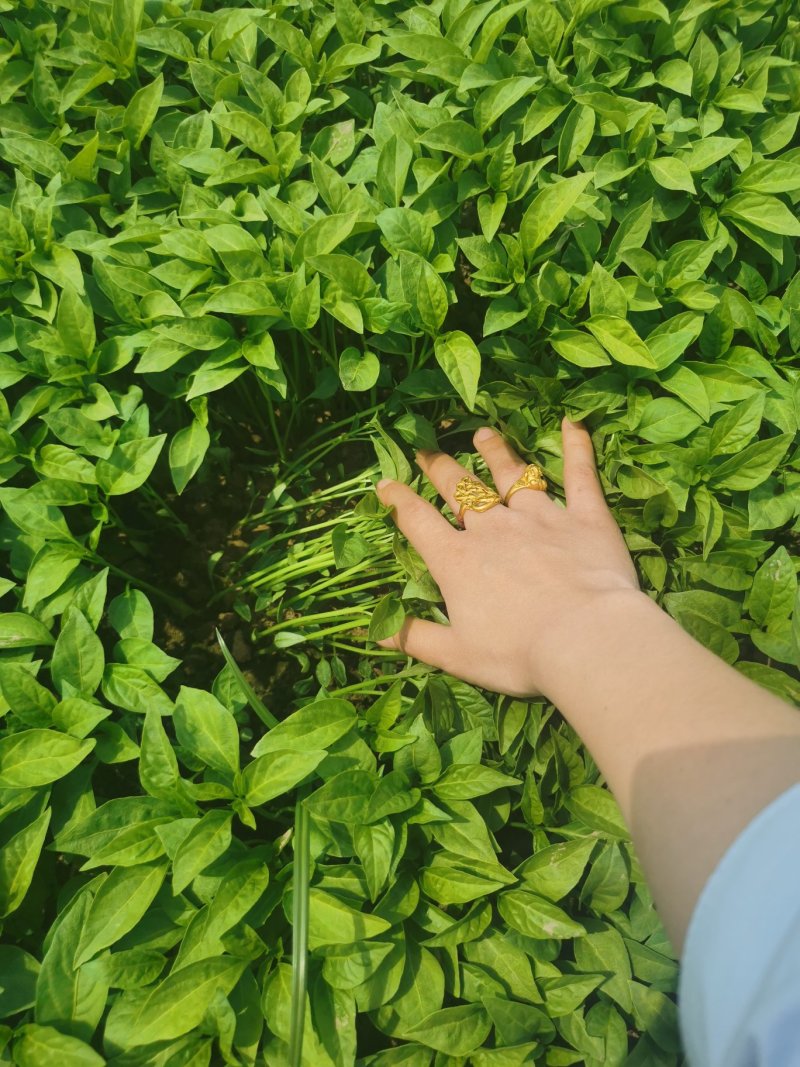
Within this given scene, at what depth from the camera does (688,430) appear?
146cm

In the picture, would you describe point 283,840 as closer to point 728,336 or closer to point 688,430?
point 688,430

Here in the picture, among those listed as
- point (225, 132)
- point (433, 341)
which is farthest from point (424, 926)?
point (225, 132)

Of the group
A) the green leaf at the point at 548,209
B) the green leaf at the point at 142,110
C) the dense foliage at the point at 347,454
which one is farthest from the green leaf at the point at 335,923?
the green leaf at the point at 142,110

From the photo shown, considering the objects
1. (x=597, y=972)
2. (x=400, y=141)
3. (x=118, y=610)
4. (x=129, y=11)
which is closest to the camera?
(x=597, y=972)

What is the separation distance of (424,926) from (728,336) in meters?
1.33

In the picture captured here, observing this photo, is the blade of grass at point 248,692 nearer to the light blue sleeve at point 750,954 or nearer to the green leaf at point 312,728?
the green leaf at point 312,728

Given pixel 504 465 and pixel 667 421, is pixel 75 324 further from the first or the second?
pixel 667 421

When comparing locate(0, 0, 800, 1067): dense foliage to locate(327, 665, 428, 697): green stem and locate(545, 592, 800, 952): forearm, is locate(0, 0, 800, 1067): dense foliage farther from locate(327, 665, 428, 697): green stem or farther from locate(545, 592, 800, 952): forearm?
locate(545, 592, 800, 952): forearm

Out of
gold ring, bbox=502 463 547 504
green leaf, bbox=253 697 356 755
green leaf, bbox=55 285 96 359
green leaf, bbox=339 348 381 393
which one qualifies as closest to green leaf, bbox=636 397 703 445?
gold ring, bbox=502 463 547 504

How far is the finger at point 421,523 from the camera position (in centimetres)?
143

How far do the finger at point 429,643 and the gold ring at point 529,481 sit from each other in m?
0.31

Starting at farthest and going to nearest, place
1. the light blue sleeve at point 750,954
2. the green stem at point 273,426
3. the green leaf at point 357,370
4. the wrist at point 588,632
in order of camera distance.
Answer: the green stem at point 273,426 → the green leaf at point 357,370 → the wrist at point 588,632 → the light blue sleeve at point 750,954

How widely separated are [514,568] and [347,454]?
34.7 inches

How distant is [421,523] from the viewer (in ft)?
4.82
